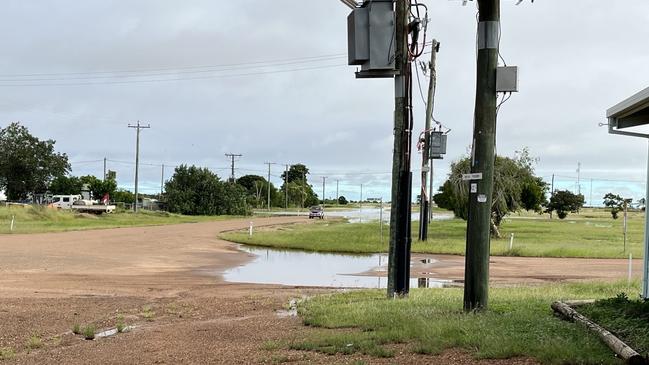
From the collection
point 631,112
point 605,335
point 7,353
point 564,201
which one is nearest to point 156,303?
point 7,353

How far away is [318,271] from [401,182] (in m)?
10.2

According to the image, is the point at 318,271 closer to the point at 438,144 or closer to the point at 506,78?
the point at 438,144

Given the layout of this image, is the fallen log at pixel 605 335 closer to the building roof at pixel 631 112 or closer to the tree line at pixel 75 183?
the building roof at pixel 631 112

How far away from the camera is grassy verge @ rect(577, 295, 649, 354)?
20.7 ft

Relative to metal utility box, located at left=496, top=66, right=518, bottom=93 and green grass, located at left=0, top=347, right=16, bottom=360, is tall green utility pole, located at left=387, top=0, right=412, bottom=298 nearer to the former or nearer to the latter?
metal utility box, located at left=496, top=66, right=518, bottom=93

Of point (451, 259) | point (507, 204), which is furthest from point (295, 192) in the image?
point (451, 259)

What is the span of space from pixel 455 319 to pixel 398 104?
4.60 meters

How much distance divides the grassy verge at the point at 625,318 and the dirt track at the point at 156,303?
44.8 inches

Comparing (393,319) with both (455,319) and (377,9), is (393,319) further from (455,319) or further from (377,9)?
(377,9)

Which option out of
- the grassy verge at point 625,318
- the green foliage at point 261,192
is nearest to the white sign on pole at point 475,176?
the grassy verge at point 625,318

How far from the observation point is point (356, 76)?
1170cm

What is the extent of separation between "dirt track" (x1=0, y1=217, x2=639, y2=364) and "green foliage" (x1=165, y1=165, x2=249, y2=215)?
61.6m

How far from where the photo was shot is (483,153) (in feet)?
29.7

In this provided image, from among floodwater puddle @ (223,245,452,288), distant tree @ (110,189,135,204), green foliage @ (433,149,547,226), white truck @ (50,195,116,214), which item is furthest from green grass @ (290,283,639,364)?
distant tree @ (110,189,135,204)
